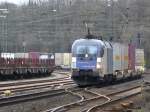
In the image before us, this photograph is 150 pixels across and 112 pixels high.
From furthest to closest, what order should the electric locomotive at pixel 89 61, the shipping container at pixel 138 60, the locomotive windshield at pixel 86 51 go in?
the shipping container at pixel 138 60
the locomotive windshield at pixel 86 51
the electric locomotive at pixel 89 61

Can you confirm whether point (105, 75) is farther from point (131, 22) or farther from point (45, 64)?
point (45, 64)

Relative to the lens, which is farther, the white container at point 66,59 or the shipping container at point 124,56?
the white container at point 66,59

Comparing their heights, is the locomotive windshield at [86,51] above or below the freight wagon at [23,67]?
above

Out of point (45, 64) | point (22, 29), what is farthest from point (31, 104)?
point (22, 29)

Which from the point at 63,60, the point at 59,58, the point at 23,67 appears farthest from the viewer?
the point at 63,60

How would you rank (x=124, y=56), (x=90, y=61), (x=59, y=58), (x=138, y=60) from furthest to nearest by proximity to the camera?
(x=59, y=58), (x=138, y=60), (x=124, y=56), (x=90, y=61)

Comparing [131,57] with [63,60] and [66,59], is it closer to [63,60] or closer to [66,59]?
[66,59]

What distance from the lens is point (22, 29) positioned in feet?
211

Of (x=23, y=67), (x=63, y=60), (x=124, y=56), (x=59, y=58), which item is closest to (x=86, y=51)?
(x=124, y=56)

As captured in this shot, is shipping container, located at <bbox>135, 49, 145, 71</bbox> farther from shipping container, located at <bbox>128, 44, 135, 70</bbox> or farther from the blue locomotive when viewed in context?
the blue locomotive

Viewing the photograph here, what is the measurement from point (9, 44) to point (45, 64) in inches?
611

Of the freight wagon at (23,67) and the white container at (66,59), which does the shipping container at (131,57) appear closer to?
the freight wagon at (23,67)

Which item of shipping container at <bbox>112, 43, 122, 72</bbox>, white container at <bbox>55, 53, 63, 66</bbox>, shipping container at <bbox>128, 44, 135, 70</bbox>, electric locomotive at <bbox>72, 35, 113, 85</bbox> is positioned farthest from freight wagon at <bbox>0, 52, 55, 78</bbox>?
A: white container at <bbox>55, 53, 63, 66</bbox>

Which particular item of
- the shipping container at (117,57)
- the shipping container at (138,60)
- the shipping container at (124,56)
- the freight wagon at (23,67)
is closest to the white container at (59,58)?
the freight wagon at (23,67)
